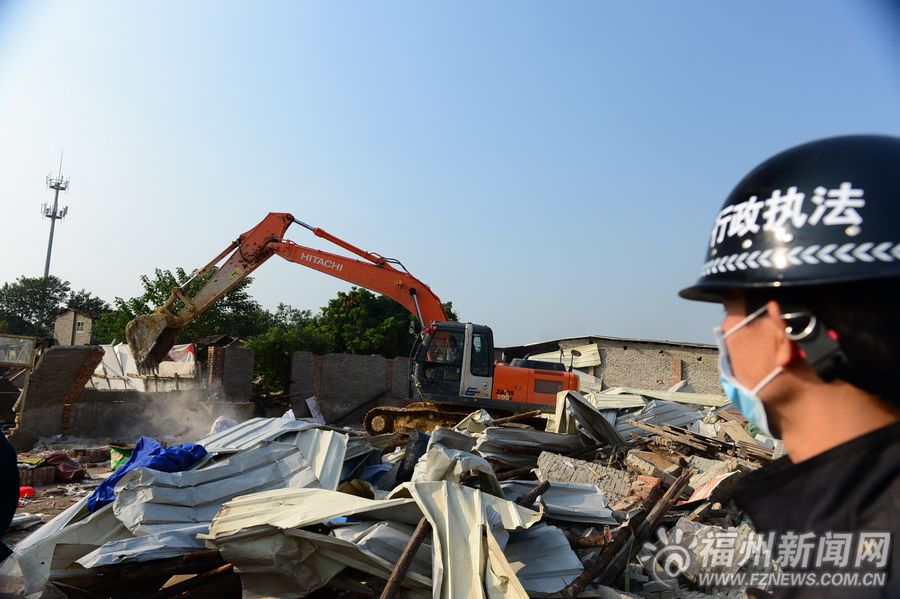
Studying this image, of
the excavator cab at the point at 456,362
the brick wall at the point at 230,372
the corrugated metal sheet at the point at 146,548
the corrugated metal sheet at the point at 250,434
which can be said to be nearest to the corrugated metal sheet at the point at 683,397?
the excavator cab at the point at 456,362

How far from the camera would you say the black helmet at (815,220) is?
1156mm

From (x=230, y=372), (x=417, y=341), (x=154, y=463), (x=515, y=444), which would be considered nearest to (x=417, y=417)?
(x=417, y=341)

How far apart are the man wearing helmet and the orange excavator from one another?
34.0 feet

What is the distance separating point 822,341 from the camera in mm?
1130

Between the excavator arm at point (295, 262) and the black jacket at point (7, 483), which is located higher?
→ the excavator arm at point (295, 262)

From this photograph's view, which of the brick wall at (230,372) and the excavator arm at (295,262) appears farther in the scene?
the brick wall at (230,372)

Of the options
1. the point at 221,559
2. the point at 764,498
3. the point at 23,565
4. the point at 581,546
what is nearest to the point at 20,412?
the point at 23,565

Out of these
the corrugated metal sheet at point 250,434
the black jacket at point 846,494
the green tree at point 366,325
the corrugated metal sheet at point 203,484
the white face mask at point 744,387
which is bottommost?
the corrugated metal sheet at point 203,484

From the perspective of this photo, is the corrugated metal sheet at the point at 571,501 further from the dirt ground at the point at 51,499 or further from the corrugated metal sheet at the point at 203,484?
the dirt ground at the point at 51,499

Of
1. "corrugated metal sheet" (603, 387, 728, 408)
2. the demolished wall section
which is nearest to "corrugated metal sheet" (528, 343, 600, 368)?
"corrugated metal sheet" (603, 387, 728, 408)

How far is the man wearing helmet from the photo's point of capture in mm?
1082

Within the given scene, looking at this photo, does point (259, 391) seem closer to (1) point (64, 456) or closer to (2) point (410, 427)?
(2) point (410, 427)

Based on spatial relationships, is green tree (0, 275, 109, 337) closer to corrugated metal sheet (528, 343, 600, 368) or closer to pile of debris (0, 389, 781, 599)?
corrugated metal sheet (528, 343, 600, 368)

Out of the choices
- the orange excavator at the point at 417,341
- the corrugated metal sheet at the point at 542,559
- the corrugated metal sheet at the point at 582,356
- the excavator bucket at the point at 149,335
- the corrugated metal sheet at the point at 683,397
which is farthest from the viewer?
the corrugated metal sheet at the point at 582,356
